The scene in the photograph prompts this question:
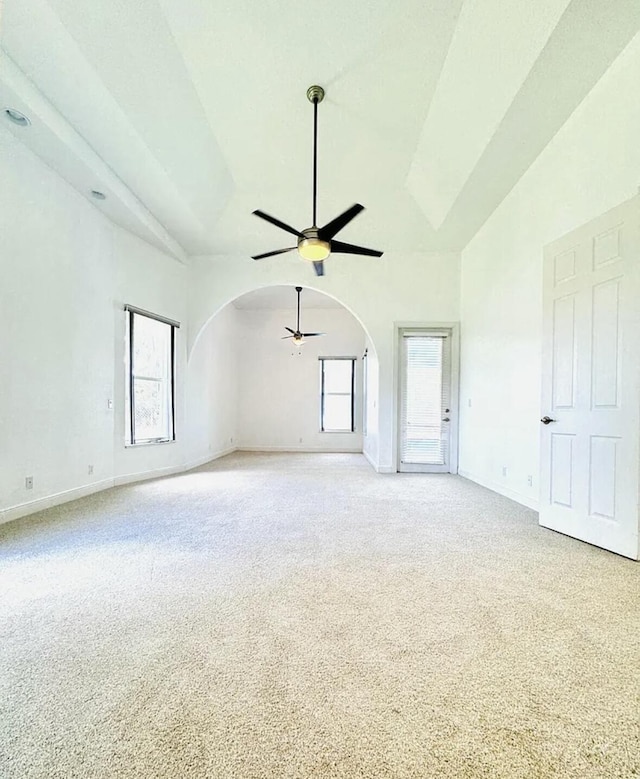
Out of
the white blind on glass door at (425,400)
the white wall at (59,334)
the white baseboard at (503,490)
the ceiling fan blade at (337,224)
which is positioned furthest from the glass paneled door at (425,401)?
the white wall at (59,334)

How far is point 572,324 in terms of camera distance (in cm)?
315

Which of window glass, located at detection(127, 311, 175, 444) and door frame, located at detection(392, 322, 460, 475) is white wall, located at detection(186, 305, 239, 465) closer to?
window glass, located at detection(127, 311, 175, 444)

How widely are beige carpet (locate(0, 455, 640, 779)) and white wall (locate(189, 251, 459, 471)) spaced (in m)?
2.98

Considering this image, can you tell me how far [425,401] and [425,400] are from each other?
0.05ft

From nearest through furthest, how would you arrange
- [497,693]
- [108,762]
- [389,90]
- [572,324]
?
[108,762], [497,693], [572,324], [389,90]

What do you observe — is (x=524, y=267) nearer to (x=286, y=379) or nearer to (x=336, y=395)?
(x=336, y=395)

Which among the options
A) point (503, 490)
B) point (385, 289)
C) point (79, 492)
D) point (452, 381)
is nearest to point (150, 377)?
point (79, 492)

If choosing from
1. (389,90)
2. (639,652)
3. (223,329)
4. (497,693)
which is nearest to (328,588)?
(497,693)

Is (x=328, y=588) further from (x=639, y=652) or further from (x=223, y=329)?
(x=223, y=329)

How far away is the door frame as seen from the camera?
593 cm

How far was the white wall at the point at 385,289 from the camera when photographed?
19.7ft

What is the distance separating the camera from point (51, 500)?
154 inches

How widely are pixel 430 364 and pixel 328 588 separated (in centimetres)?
446

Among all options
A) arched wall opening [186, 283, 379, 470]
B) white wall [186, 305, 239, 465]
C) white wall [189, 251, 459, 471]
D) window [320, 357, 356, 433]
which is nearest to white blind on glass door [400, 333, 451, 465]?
white wall [189, 251, 459, 471]
